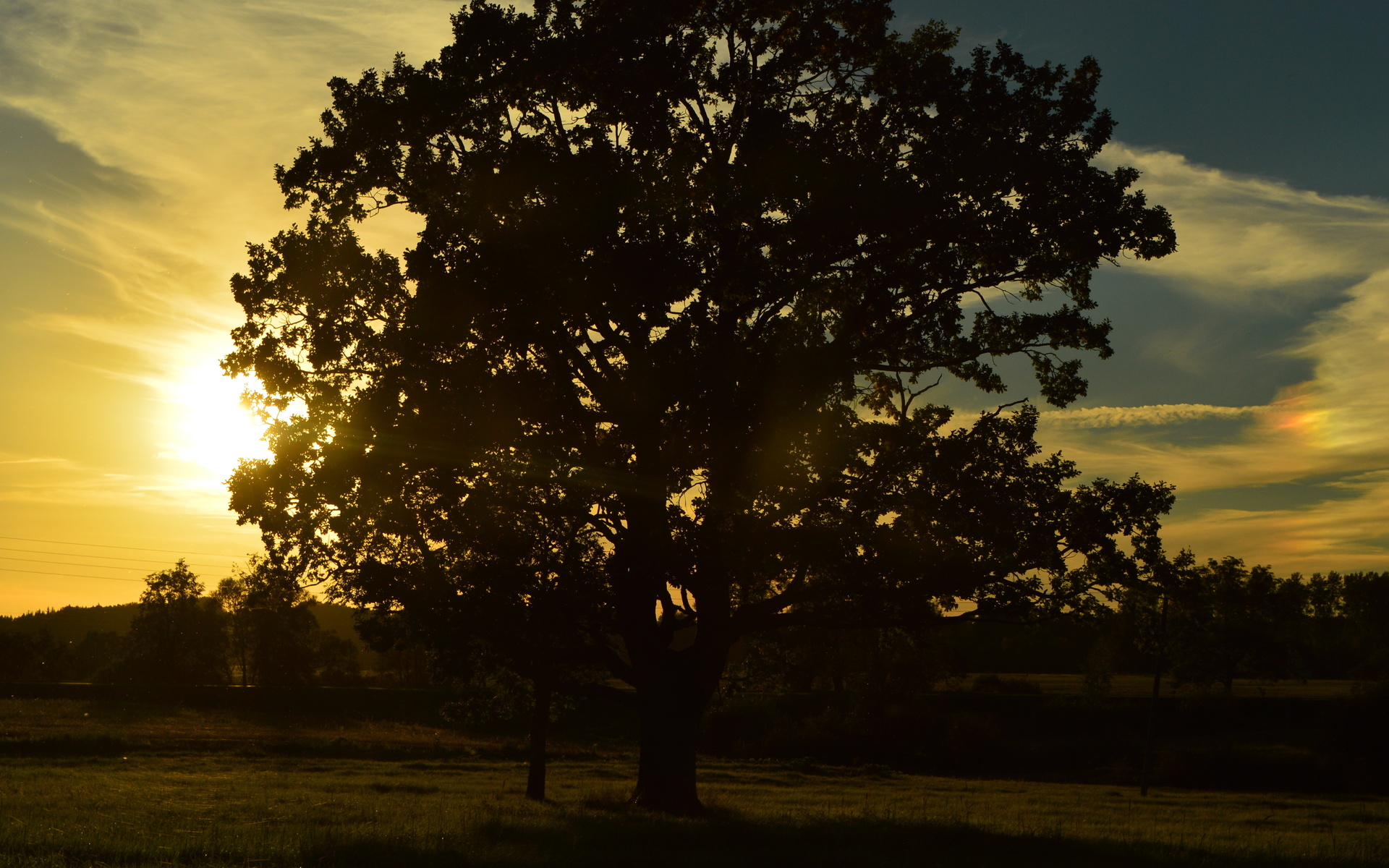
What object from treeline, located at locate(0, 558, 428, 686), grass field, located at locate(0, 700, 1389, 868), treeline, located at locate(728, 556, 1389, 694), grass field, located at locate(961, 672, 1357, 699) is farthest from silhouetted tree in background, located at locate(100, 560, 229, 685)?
grass field, located at locate(961, 672, 1357, 699)

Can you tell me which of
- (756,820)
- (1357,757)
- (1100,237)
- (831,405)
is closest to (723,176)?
(831,405)

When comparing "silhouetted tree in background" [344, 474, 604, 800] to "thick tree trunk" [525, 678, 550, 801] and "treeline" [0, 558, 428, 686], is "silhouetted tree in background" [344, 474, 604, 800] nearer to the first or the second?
"thick tree trunk" [525, 678, 550, 801]

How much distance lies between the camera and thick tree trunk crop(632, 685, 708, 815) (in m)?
19.3

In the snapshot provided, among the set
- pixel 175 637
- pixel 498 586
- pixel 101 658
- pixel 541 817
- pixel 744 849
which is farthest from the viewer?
pixel 101 658

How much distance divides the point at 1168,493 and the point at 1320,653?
445ft

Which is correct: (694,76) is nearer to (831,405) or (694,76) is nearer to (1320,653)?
(831,405)

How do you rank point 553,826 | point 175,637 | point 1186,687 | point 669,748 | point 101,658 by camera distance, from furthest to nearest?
point 101,658 → point 175,637 → point 1186,687 → point 669,748 → point 553,826

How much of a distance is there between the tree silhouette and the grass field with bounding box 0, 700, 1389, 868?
4.12 m

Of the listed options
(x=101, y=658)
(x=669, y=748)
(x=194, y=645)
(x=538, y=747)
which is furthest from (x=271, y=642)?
(x=669, y=748)

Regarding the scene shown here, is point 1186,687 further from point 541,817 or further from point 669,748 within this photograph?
point 541,817

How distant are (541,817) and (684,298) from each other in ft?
33.4

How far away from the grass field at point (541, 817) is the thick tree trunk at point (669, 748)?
0.97 metres

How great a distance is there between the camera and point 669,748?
63.8ft

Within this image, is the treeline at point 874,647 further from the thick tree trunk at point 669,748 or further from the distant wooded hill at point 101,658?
the thick tree trunk at point 669,748
